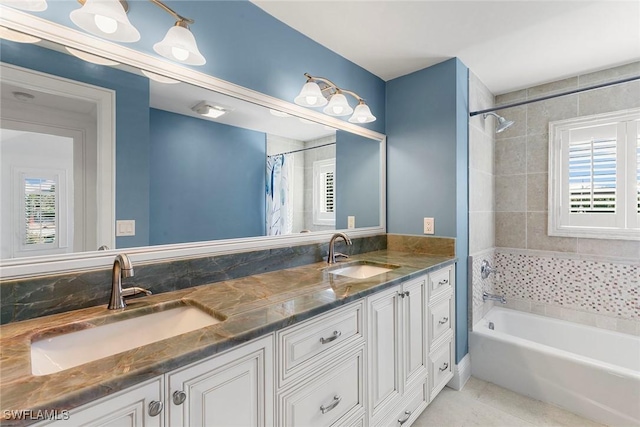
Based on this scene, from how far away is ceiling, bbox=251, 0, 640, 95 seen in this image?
158 cm

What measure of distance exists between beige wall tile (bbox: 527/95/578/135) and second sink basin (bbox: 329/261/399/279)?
79.2 inches

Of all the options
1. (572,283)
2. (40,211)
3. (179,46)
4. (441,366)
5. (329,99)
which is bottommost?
(441,366)

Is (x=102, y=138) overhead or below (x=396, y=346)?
overhead

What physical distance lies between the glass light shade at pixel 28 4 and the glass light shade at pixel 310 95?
41.9 inches

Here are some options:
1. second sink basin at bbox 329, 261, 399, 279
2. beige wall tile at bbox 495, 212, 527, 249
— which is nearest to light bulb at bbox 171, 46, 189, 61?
second sink basin at bbox 329, 261, 399, 279

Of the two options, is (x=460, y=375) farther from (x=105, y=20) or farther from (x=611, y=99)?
(x=105, y=20)

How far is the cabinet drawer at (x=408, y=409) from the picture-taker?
1458 mm

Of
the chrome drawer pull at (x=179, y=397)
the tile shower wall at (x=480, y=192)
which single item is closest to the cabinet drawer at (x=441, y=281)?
the tile shower wall at (x=480, y=192)

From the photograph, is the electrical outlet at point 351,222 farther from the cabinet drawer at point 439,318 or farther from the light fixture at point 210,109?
the light fixture at point 210,109

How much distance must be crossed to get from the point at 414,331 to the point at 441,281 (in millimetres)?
440

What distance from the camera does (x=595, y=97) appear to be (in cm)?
233

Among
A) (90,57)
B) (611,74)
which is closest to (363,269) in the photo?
(90,57)

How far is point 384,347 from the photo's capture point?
1.43m

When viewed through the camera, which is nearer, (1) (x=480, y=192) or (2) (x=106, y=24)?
(2) (x=106, y=24)
